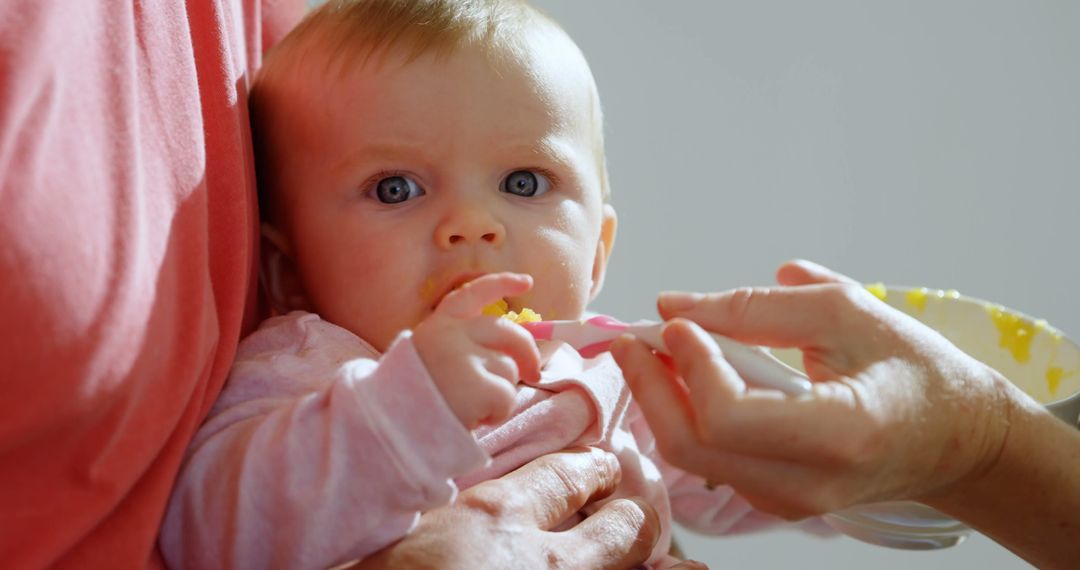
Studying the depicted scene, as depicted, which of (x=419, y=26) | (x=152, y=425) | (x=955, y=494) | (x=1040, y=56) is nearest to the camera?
(x=152, y=425)

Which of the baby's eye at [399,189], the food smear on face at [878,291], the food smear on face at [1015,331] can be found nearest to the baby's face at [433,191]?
the baby's eye at [399,189]

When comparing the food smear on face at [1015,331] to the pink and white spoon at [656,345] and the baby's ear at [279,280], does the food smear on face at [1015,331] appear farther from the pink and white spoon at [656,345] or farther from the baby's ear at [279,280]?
the baby's ear at [279,280]

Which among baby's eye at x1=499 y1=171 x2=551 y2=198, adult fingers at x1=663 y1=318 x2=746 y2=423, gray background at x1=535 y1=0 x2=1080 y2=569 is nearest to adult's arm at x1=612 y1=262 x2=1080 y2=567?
adult fingers at x1=663 y1=318 x2=746 y2=423

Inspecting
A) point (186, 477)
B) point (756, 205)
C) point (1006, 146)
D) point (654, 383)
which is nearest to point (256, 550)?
point (186, 477)

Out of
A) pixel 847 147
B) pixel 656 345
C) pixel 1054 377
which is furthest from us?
pixel 847 147

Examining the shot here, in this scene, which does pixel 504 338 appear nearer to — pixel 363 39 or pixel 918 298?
pixel 363 39

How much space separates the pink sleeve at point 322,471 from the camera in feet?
2.33

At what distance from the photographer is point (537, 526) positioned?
0.83 meters

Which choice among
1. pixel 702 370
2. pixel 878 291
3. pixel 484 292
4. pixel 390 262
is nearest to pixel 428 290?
pixel 390 262

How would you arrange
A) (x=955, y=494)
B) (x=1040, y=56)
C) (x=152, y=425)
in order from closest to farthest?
1. (x=152, y=425)
2. (x=955, y=494)
3. (x=1040, y=56)

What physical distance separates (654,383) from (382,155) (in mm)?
350

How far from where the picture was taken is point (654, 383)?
71cm

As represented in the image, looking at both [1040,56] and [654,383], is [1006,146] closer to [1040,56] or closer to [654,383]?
[1040,56]

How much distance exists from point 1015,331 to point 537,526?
2.06ft
